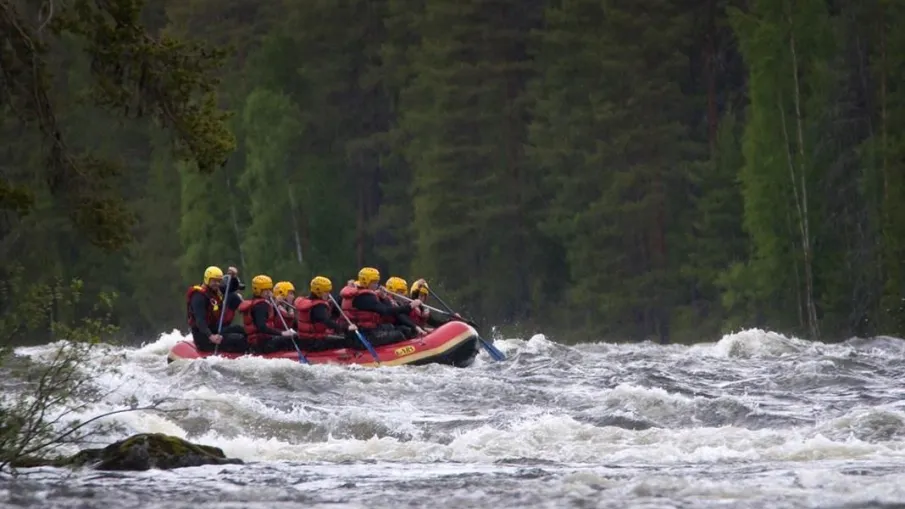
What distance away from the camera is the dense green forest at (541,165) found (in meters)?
35.9

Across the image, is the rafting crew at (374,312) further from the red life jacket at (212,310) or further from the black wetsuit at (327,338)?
the red life jacket at (212,310)

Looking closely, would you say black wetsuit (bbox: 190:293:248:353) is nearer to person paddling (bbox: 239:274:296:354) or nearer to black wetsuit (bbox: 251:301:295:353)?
person paddling (bbox: 239:274:296:354)

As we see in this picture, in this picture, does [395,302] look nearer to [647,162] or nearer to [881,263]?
[881,263]

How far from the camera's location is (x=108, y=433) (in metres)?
15.8

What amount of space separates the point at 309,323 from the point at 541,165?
2167cm

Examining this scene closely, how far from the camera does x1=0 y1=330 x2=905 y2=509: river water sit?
11.9 metres

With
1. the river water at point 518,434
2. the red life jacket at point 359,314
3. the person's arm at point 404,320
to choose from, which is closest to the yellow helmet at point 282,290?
the red life jacket at point 359,314

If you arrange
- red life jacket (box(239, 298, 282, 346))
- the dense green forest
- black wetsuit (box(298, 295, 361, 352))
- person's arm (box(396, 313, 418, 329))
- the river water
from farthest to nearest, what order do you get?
the dense green forest
person's arm (box(396, 313, 418, 329))
red life jacket (box(239, 298, 282, 346))
black wetsuit (box(298, 295, 361, 352))
the river water

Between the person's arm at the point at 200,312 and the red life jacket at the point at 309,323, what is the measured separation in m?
1.32

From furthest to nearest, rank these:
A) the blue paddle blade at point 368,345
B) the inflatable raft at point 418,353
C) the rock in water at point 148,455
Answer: the inflatable raft at point 418,353, the blue paddle blade at point 368,345, the rock in water at point 148,455

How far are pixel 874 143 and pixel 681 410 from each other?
19237 millimetres

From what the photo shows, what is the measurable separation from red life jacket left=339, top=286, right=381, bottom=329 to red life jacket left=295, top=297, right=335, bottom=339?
0.32 meters

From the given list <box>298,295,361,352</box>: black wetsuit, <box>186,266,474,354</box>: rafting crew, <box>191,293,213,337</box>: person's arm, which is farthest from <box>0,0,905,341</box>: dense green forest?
<box>298,295,361,352</box>: black wetsuit

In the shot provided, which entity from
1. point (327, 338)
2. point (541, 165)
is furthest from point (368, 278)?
point (541, 165)
